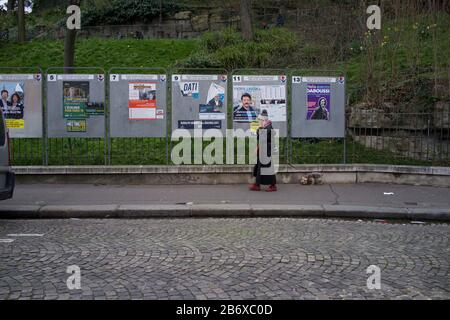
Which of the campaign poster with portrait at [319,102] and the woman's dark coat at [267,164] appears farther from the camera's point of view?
the campaign poster with portrait at [319,102]

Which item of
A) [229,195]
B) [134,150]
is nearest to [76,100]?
[134,150]

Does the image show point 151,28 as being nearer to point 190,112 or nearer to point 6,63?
point 6,63

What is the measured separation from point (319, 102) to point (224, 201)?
12.6 ft

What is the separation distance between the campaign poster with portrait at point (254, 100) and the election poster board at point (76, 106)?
313cm

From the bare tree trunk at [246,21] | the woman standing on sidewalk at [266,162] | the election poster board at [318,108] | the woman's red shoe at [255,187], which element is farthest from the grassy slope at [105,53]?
the woman's red shoe at [255,187]

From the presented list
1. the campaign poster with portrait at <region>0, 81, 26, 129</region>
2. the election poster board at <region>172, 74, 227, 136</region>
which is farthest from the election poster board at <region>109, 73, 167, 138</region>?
the campaign poster with portrait at <region>0, 81, 26, 129</region>

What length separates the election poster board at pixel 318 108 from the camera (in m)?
12.5

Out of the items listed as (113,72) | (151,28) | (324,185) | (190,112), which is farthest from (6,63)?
(324,185)

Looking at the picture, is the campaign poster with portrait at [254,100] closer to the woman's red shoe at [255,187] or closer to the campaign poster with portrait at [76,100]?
the woman's red shoe at [255,187]

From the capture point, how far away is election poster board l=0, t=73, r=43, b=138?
39.9 ft

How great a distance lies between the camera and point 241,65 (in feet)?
73.9

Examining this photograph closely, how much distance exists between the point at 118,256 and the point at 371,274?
3043 mm

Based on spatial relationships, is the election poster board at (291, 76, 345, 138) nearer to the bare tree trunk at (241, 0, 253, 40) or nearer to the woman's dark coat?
the woman's dark coat

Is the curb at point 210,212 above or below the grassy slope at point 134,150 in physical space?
below
